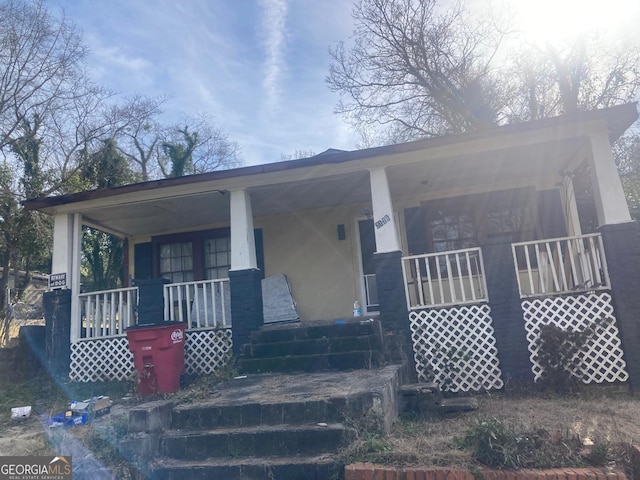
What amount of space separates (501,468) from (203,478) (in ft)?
7.98

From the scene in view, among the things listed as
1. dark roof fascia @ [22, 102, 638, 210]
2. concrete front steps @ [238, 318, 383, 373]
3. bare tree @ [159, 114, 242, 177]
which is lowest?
concrete front steps @ [238, 318, 383, 373]

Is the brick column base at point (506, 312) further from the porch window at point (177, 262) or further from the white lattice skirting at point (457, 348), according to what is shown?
the porch window at point (177, 262)

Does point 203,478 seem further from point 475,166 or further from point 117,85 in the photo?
point 117,85

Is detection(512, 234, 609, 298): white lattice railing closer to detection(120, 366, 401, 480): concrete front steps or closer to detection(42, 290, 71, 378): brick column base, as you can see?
detection(120, 366, 401, 480): concrete front steps

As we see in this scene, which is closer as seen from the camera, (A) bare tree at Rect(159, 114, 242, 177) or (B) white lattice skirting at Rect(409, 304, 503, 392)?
(B) white lattice skirting at Rect(409, 304, 503, 392)

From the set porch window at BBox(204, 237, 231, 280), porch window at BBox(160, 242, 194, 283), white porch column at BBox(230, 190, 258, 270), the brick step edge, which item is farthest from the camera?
porch window at BBox(160, 242, 194, 283)

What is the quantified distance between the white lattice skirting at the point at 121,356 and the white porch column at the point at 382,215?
2.88 m

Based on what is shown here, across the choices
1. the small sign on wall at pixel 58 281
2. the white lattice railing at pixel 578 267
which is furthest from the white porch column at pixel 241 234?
the white lattice railing at pixel 578 267

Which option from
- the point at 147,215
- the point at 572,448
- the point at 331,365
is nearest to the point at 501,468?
the point at 572,448

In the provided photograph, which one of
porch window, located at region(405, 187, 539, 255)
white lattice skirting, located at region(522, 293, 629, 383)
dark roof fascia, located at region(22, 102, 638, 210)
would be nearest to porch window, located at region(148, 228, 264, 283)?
dark roof fascia, located at region(22, 102, 638, 210)

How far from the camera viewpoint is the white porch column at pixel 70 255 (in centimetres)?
804

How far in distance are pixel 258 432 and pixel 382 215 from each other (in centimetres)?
377

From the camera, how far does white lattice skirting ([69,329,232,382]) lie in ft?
24.3

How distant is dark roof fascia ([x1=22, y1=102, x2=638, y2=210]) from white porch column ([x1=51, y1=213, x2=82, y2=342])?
45 cm
